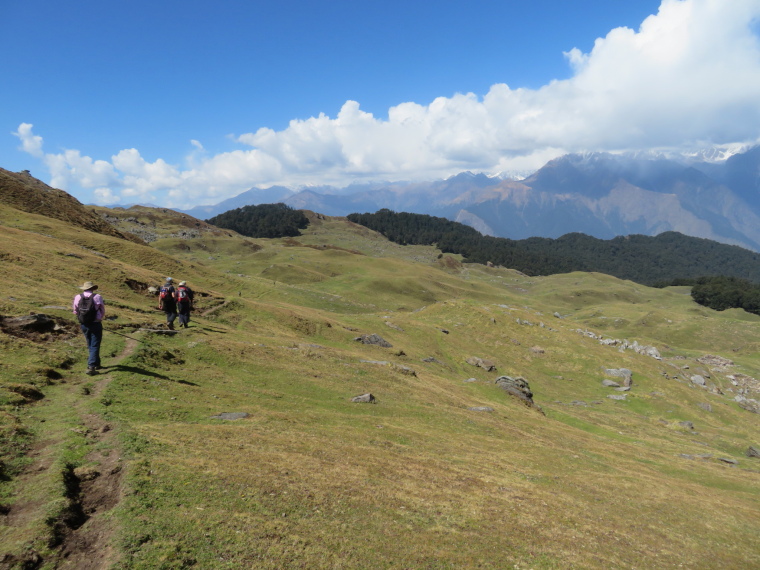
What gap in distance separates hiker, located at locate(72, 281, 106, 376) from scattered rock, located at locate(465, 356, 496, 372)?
140ft

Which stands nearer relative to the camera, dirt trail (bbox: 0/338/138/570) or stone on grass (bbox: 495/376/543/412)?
dirt trail (bbox: 0/338/138/570)

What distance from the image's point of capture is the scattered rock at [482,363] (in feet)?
166

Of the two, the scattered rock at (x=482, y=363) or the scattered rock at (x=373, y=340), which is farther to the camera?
the scattered rock at (x=482, y=363)

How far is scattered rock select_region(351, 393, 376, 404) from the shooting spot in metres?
24.5

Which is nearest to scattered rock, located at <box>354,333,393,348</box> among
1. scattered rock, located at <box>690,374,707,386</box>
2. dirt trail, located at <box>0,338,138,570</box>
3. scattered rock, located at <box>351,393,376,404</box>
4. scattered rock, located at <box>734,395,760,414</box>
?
scattered rock, located at <box>351,393,376,404</box>

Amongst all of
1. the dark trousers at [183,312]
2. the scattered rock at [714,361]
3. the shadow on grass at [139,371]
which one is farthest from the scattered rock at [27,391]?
the scattered rock at [714,361]

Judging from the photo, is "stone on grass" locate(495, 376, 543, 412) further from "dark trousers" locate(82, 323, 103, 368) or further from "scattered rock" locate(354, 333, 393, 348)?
"dark trousers" locate(82, 323, 103, 368)

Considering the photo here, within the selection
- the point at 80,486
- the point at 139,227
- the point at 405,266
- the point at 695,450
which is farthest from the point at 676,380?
the point at 139,227

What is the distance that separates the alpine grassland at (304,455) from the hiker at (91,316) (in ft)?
2.80

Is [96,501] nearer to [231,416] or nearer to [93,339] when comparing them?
[231,416]

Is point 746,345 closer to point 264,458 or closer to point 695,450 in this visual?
point 695,450

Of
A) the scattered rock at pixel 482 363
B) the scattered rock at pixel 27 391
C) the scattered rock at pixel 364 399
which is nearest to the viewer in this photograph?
the scattered rock at pixel 27 391

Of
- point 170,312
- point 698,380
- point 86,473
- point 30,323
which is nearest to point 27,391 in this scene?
point 86,473

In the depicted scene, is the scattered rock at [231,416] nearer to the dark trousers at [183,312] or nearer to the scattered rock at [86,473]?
the scattered rock at [86,473]
